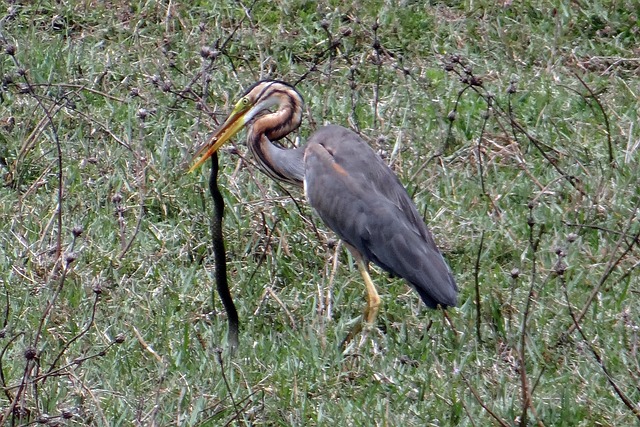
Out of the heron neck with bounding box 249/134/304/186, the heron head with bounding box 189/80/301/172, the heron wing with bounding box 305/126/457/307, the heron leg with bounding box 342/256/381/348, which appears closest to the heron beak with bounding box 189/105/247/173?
the heron head with bounding box 189/80/301/172

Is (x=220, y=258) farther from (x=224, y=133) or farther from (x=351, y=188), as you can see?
(x=224, y=133)

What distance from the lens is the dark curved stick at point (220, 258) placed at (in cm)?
515

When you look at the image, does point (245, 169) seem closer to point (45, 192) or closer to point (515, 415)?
point (45, 192)

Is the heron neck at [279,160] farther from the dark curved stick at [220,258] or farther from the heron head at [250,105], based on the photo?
the dark curved stick at [220,258]

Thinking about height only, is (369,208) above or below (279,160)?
above

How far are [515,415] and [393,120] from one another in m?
3.13

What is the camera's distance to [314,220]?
667 cm

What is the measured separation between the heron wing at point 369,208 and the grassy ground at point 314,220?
Answer: 0.67 feet

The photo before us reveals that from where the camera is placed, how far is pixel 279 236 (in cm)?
634

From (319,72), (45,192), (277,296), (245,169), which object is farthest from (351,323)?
(319,72)

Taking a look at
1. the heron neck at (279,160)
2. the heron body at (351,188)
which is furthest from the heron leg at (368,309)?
the heron neck at (279,160)

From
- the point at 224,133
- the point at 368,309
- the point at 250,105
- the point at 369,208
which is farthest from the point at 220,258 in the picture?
the point at 250,105

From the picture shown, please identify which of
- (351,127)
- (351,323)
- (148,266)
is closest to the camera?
(351,323)

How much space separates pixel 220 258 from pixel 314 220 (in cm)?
153
